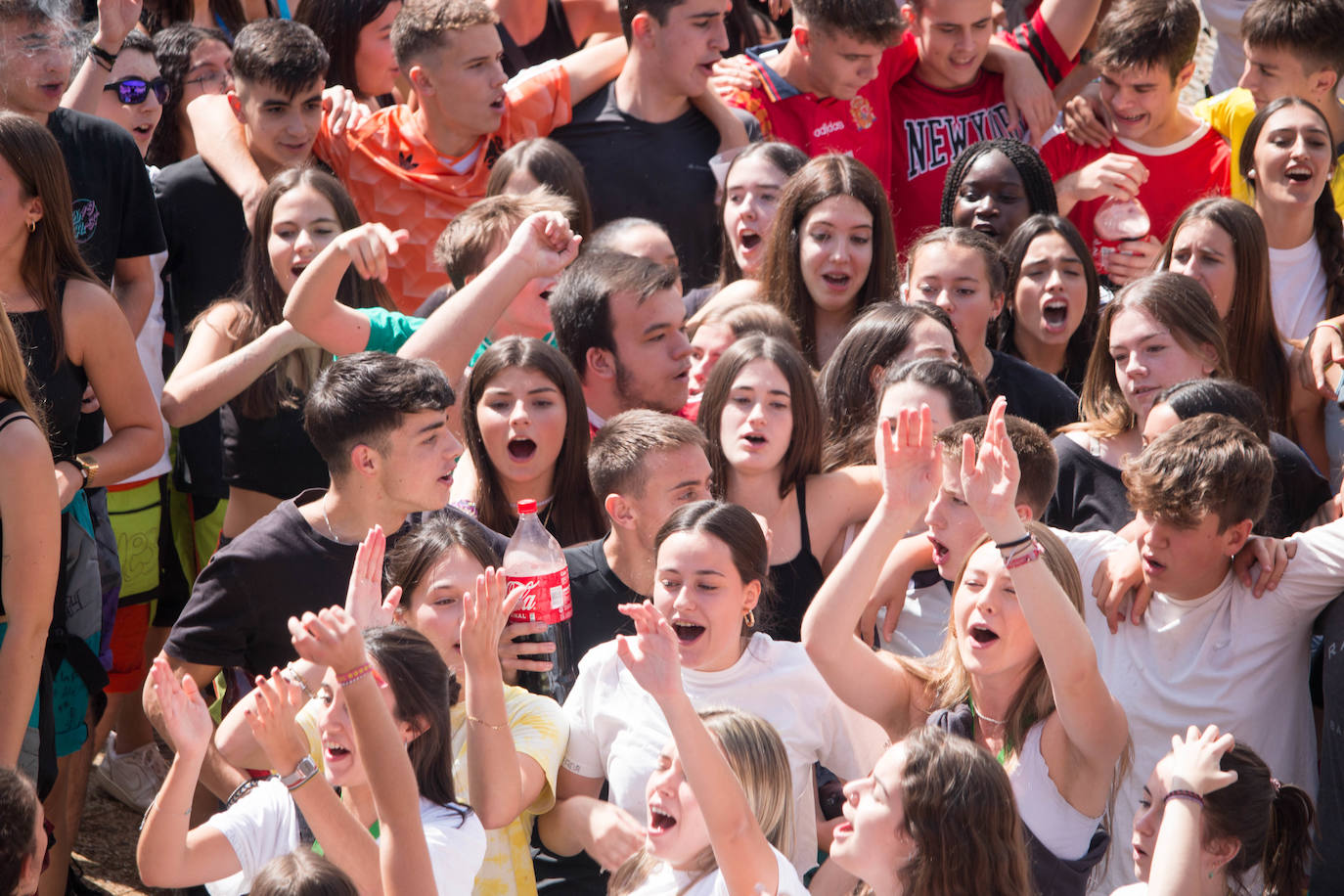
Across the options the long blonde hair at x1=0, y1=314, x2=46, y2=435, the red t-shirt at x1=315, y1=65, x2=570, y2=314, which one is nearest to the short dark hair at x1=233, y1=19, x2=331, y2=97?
the red t-shirt at x1=315, y1=65, x2=570, y2=314

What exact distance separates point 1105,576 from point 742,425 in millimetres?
1015

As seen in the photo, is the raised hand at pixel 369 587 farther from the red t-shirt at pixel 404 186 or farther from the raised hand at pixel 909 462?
the red t-shirt at pixel 404 186

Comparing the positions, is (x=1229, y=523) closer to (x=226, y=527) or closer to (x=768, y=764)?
(x=768, y=764)

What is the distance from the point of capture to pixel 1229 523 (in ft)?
11.6

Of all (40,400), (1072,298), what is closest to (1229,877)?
(1072,298)

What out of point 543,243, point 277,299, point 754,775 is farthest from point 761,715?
point 277,299

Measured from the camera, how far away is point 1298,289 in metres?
5.37

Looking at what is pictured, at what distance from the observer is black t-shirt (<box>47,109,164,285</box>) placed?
185 inches

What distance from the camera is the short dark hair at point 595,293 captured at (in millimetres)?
4680

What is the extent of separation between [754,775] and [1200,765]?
85cm

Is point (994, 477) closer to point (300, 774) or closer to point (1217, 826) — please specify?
point (1217, 826)

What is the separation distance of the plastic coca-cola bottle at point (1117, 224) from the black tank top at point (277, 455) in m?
3.07

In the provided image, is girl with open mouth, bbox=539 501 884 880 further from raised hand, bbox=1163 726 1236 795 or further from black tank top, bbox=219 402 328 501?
black tank top, bbox=219 402 328 501

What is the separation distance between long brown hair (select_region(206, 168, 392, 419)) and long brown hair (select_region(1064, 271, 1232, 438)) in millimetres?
2255
